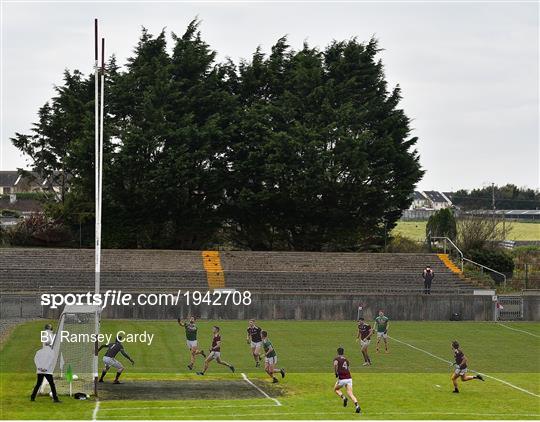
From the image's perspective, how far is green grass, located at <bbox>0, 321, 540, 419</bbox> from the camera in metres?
24.3

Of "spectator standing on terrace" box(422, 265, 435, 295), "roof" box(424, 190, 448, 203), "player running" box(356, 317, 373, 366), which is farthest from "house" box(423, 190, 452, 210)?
"player running" box(356, 317, 373, 366)

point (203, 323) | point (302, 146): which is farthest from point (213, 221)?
point (203, 323)

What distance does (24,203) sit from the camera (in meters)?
122

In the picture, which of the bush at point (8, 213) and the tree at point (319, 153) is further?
the bush at point (8, 213)

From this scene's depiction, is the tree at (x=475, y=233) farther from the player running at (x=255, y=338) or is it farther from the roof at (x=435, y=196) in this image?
the roof at (x=435, y=196)

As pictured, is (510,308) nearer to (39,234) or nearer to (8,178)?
(39,234)

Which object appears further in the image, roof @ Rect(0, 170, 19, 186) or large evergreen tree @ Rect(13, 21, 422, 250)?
roof @ Rect(0, 170, 19, 186)

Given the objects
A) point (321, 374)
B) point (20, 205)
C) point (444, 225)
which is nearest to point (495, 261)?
point (444, 225)

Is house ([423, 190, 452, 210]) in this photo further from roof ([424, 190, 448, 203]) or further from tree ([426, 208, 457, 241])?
tree ([426, 208, 457, 241])

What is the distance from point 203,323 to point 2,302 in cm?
1076

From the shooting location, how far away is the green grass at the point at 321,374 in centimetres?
2427

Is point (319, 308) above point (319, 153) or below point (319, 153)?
below

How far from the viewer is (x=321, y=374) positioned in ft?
104

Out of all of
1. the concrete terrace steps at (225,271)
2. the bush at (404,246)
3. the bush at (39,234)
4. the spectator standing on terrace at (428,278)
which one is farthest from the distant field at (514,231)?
the spectator standing on terrace at (428,278)
